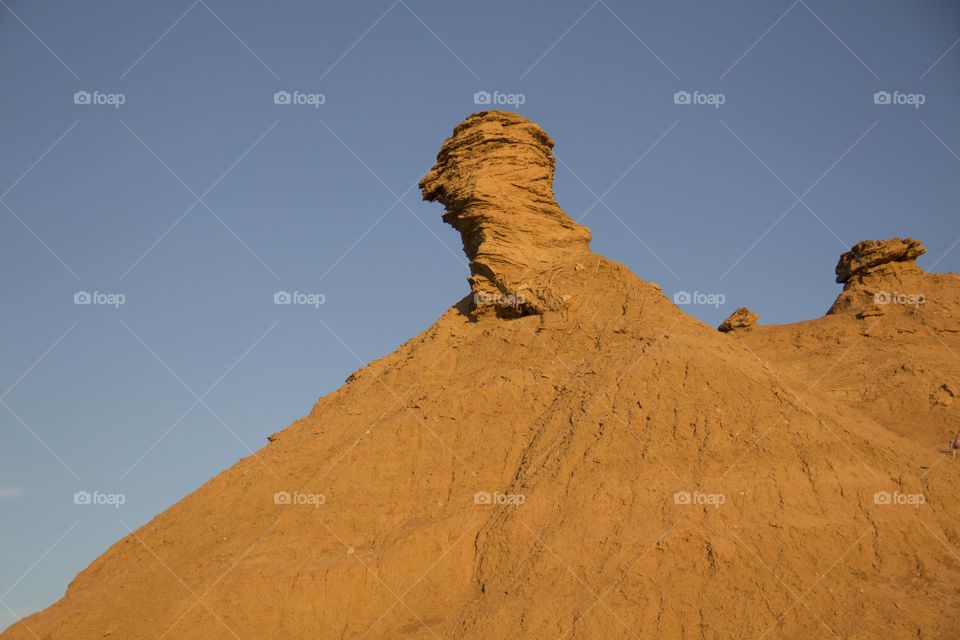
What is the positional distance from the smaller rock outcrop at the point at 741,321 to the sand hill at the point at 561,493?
203 inches

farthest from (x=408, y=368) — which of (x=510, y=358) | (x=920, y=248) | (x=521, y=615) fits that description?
(x=920, y=248)

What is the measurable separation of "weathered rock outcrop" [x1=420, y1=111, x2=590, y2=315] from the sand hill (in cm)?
8

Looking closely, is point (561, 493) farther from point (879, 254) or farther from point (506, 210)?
point (879, 254)

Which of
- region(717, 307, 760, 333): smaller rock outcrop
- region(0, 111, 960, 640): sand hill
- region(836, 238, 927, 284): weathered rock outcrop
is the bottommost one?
region(0, 111, 960, 640): sand hill

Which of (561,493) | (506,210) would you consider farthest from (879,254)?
(561,493)

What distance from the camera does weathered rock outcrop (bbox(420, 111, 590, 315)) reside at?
24.9 meters

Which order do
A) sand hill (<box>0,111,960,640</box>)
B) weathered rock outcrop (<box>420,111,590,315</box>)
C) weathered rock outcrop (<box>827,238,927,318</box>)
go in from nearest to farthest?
1. sand hill (<box>0,111,960,640</box>)
2. weathered rock outcrop (<box>420,111,590,315</box>)
3. weathered rock outcrop (<box>827,238,927,318</box>)

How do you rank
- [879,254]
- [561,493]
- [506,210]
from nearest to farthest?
[561,493] → [506,210] → [879,254]

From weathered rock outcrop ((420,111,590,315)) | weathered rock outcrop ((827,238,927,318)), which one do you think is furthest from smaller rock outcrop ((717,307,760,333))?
weathered rock outcrop ((420,111,590,315))

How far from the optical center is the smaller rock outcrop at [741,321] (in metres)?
31.1

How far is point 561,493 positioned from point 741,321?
50.0 feet

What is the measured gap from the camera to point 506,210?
25.5 m

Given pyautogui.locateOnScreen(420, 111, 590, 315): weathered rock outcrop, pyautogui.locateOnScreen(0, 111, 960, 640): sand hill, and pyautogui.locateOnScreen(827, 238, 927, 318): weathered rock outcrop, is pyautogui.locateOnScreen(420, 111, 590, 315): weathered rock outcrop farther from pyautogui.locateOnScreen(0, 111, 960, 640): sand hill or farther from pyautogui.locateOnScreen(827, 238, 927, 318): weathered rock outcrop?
pyautogui.locateOnScreen(827, 238, 927, 318): weathered rock outcrop

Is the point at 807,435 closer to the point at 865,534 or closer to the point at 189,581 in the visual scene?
the point at 865,534
